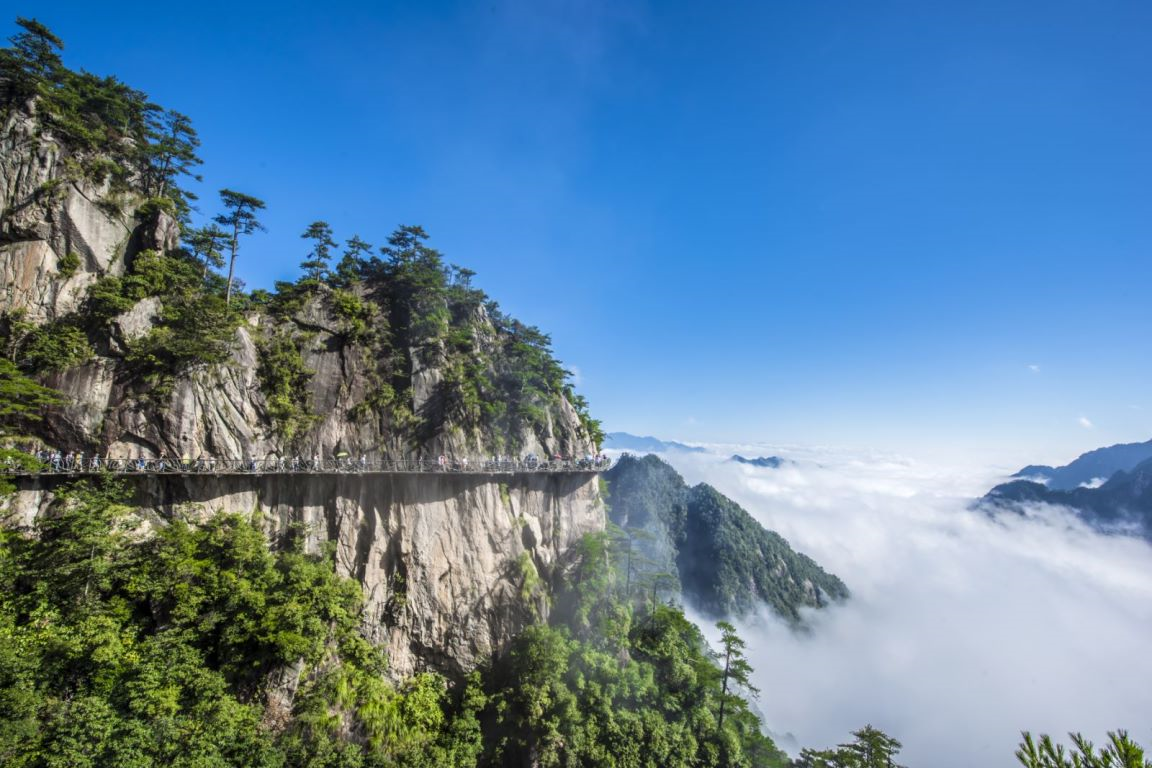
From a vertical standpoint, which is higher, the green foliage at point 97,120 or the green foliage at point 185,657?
the green foliage at point 97,120

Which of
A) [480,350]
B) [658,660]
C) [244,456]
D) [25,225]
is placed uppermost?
[25,225]

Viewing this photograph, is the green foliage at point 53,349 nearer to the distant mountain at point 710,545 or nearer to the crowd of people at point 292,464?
the crowd of people at point 292,464

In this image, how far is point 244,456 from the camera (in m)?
29.6

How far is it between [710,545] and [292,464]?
11292cm

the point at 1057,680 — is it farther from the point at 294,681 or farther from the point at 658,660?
the point at 294,681

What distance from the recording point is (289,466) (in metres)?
31.2

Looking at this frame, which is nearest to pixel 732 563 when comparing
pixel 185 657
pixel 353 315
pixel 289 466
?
pixel 289 466

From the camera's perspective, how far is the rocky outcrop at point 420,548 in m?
31.0

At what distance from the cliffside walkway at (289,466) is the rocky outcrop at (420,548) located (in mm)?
965

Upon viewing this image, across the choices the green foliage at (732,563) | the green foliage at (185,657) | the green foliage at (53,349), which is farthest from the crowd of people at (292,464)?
the green foliage at (732,563)

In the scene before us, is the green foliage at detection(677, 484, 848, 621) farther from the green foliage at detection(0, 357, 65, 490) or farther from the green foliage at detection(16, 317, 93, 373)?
the green foliage at detection(16, 317, 93, 373)

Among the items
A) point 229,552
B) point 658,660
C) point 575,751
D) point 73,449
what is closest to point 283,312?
point 73,449

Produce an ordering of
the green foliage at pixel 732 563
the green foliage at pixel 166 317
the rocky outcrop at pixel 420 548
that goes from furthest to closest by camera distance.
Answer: the green foliage at pixel 732 563
the rocky outcrop at pixel 420 548
the green foliage at pixel 166 317

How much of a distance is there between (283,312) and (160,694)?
26.2 m
